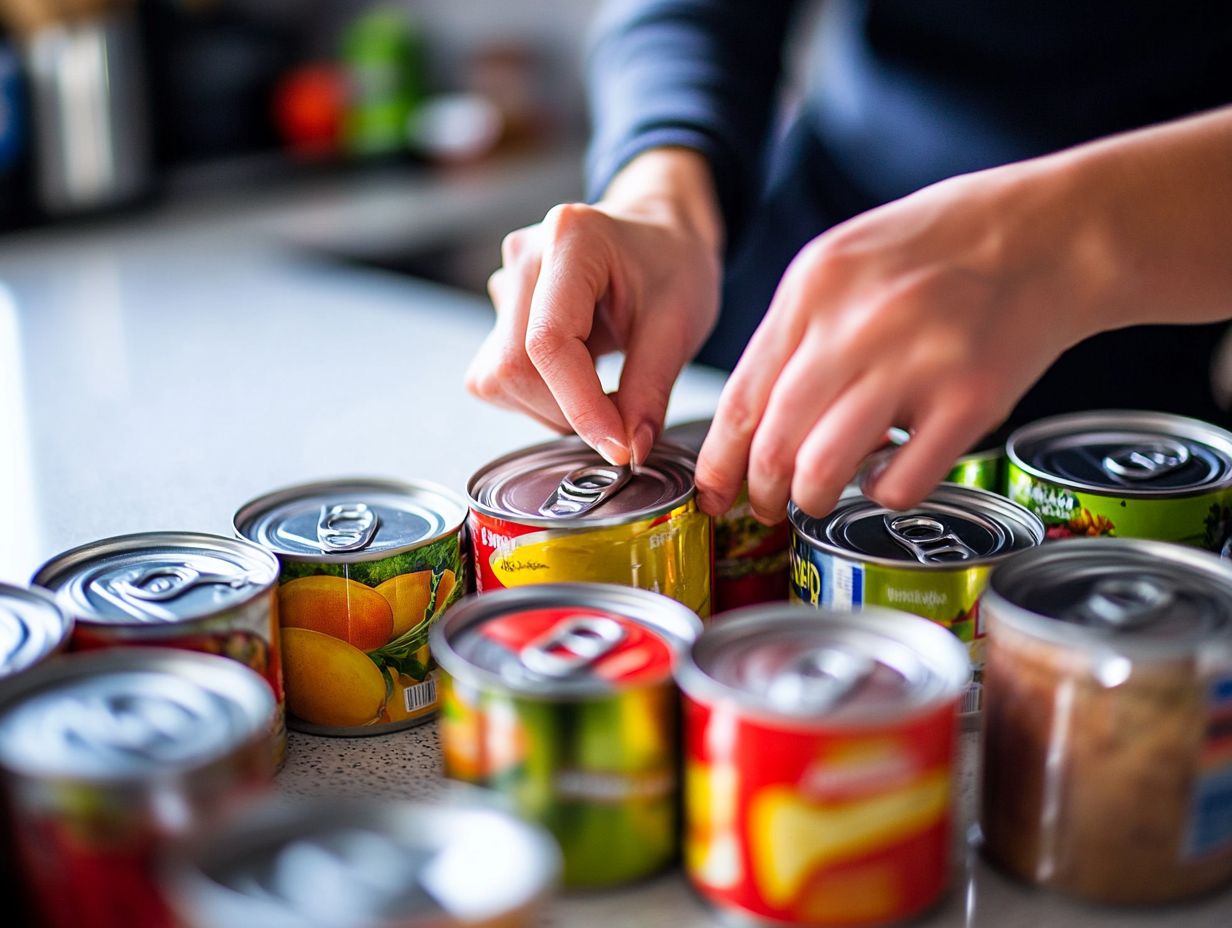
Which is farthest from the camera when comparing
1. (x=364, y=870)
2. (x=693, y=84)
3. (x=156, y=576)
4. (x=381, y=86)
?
(x=381, y=86)

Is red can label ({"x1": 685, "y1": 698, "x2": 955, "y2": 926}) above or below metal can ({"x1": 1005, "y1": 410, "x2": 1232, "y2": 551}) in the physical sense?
below

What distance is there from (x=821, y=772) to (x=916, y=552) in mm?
303

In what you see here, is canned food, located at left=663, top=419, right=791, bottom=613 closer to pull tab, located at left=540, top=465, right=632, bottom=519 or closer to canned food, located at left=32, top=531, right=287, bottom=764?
pull tab, located at left=540, top=465, right=632, bottom=519

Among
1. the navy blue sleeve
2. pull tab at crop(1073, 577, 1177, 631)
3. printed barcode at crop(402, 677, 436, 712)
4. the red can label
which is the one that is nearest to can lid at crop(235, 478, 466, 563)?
printed barcode at crop(402, 677, 436, 712)

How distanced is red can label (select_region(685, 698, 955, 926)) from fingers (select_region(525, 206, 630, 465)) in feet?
1.22

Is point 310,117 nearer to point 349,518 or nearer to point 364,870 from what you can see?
point 349,518

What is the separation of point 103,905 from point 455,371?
3.94 feet

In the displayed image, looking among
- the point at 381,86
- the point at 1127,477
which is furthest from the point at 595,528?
the point at 381,86

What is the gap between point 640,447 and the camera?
3.49 feet

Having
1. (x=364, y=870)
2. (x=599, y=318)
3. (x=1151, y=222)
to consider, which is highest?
(x=1151, y=222)

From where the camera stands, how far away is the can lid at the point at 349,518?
97cm

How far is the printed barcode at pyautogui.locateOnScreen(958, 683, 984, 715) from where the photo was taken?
0.93 meters

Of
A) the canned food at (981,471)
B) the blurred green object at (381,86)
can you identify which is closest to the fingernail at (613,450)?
the canned food at (981,471)

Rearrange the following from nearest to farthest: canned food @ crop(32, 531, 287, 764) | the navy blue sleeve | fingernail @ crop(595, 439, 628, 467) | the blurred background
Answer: canned food @ crop(32, 531, 287, 764)
fingernail @ crop(595, 439, 628, 467)
the navy blue sleeve
the blurred background
